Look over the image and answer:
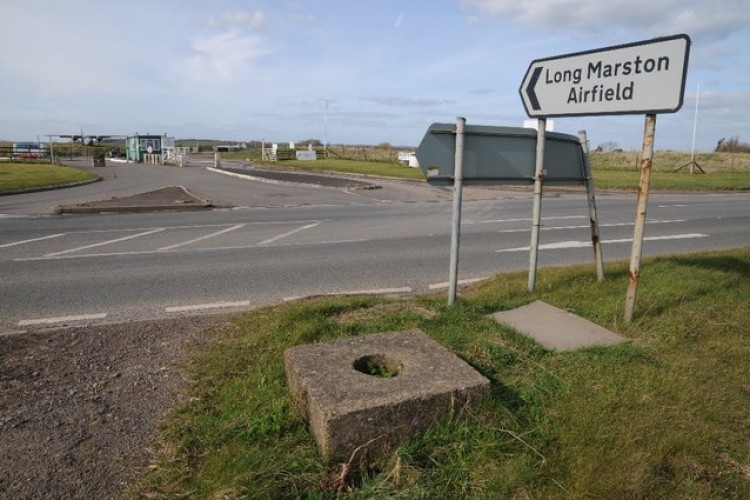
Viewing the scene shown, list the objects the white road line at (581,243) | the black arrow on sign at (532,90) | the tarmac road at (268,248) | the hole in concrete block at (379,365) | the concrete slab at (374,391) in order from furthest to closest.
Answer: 1. the white road line at (581,243)
2. the tarmac road at (268,248)
3. the black arrow on sign at (532,90)
4. the hole in concrete block at (379,365)
5. the concrete slab at (374,391)

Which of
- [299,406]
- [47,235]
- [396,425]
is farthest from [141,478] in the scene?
[47,235]

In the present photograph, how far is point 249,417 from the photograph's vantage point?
9.47ft

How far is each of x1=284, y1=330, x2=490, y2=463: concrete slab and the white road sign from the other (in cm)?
280

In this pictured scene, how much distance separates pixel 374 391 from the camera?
264cm

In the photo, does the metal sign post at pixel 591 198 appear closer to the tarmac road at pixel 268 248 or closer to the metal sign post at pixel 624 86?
the tarmac road at pixel 268 248

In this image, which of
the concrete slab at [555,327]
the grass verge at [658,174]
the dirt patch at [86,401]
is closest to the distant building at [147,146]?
the grass verge at [658,174]

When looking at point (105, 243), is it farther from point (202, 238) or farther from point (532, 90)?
point (532, 90)

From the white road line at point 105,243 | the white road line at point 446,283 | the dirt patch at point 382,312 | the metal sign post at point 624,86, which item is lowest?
the white road line at point 105,243

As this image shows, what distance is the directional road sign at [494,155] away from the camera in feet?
15.7

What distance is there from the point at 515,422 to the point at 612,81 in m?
3.27

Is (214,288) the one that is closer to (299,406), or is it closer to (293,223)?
(299,406)

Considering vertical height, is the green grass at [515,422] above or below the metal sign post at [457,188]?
below

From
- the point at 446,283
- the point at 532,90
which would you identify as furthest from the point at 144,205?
the point at 532,90

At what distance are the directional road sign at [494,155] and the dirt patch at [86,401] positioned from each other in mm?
2484
